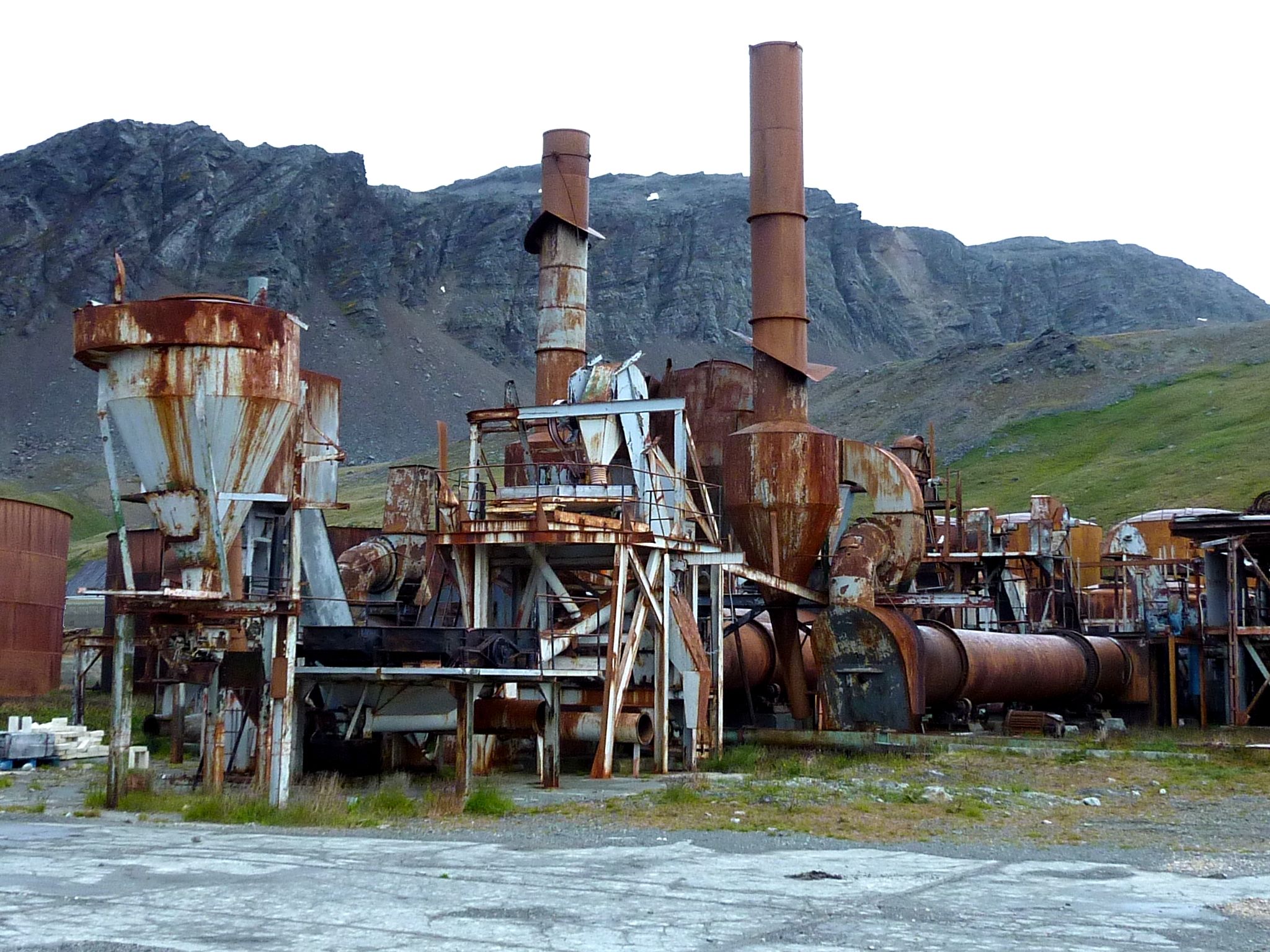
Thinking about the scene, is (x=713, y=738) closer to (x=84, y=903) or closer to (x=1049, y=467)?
(x=84, y=903)

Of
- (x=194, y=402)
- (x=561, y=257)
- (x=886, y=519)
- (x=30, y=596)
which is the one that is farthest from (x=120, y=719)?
(x=30, y=596)

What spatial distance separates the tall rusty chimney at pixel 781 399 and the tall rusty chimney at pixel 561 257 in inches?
211

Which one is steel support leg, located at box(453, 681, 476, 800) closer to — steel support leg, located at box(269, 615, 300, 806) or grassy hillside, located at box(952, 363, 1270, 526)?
steel support leg, located at box(269, 615, 300, 806)

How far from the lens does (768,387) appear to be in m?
31.1

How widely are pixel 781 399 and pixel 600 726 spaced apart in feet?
32.8

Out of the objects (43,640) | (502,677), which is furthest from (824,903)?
(43,640)

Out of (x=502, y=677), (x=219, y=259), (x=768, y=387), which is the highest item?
(x=219, y=259)

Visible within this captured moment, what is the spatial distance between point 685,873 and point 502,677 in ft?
26.4

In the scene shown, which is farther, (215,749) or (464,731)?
(464,731)

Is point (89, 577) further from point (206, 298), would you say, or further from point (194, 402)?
point (194, 402)

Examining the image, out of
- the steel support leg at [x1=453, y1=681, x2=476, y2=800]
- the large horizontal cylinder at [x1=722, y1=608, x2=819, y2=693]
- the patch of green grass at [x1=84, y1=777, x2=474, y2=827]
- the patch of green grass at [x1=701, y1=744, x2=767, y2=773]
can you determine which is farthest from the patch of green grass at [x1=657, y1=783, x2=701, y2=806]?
the large horizontal cylinder at [x1=722, y1=608, x2=819, y2=693]

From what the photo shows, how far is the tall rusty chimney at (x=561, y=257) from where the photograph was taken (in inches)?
1391

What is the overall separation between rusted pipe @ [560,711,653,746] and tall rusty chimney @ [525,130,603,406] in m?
11.8

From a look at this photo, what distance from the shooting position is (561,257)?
3634 cm
